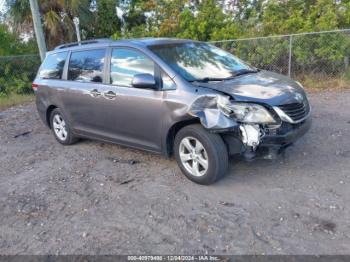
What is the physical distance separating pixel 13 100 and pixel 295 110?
10232mm

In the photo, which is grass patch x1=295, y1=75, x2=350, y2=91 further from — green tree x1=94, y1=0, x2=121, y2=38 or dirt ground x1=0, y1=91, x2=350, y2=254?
green tree x1=94, y1=0, x2=121, y2=38

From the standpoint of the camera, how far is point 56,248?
11.1 ft

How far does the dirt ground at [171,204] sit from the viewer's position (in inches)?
130

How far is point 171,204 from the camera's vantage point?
4031 millimetres

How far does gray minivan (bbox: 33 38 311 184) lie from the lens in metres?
4.08

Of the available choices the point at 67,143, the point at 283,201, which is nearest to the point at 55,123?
the point at 67,143

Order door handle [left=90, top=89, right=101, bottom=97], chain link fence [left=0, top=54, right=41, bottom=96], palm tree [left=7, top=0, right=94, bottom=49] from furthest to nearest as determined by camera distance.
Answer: palm tree [left=7, top=0, right=94, bottom=49]
chain link fence [left=0, top=54, right=41, bottom=96]
door handle [left=90, top=89, right=101, bottom=97]

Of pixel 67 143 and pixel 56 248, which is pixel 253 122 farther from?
pixel 67 143

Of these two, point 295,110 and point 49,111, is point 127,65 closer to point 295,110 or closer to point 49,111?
point 295,110

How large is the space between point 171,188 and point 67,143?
2.81 metres

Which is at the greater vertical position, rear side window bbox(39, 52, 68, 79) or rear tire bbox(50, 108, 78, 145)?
rear side window bbox(39, 52, 68, 79)

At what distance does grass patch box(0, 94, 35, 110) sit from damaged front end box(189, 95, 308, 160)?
28.8 ft

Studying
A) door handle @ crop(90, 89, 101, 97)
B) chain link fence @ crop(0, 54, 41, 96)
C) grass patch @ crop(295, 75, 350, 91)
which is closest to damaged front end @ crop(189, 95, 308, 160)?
door handle @ crop(90, 89, 101, 97)

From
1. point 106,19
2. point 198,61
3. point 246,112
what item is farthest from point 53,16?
point 246,112
